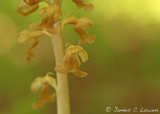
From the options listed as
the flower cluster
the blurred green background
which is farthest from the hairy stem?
the blurred green background

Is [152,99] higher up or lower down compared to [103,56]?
lower down

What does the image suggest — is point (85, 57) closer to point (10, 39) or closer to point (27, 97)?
point (27, 97)

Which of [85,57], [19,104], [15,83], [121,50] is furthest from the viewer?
[121,50]

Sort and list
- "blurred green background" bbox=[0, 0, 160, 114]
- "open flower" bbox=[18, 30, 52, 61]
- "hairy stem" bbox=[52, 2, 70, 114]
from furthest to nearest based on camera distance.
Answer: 1. "blurred green background" bbox=[0, 0, 160, 114]
2. "open flower" bbox=[18, 30, 52, 61]
3. "hairy stem" bbox=[52, 2, 70, 114]

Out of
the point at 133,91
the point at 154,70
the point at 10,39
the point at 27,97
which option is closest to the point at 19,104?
the point at 27,97

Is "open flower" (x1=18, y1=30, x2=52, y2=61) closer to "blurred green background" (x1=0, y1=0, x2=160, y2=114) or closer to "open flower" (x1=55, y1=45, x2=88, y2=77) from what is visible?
"open flower" (x1=55, y1=45, x2=88, y2=77)
